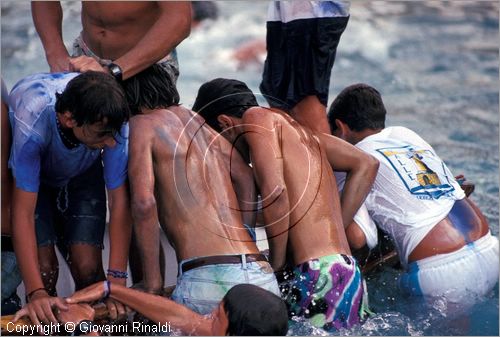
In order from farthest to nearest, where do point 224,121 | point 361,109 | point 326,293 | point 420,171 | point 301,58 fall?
point 301,58, point 361,109, point 420,171, point 224,121, point 326,293

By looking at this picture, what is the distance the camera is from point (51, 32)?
15.9ft

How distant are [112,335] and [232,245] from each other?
2.07ft

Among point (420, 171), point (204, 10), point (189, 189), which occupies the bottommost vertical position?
point (420, 171)

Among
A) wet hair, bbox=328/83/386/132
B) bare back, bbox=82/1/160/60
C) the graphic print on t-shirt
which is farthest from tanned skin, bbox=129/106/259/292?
wet hair, bbox=328/83/386/132

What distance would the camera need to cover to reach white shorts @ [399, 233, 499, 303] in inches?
190

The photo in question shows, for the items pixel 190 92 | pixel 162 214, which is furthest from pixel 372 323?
pixel 190 92

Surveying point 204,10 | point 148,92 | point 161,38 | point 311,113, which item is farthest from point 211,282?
point 204,10

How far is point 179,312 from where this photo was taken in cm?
390

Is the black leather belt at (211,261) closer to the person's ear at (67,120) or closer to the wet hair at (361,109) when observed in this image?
the person's ear at (67,120)

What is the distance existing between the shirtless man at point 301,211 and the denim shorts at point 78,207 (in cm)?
66

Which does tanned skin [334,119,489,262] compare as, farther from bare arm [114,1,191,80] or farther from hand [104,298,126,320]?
hand [104,298,126,320]

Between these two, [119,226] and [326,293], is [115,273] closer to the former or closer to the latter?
[119,226]

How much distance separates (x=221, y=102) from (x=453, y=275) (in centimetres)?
144

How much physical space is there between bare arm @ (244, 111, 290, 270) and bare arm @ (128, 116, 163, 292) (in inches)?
18.9
